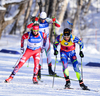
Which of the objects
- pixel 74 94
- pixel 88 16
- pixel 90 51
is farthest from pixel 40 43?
pixel 88 16

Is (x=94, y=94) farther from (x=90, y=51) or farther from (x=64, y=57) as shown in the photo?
(x=90, y=51)

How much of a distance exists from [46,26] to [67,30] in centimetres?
206

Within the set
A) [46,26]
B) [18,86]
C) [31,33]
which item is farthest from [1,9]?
[18,86]

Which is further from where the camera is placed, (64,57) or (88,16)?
(88,16)

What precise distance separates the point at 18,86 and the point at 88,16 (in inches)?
1314

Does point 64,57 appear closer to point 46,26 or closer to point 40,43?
point 40,43

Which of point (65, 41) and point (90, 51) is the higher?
point (65, 41)

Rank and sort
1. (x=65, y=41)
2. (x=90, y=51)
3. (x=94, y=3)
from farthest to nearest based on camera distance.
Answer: (x=94, y=3)
(x=90, y=51)
(x=65, y=41)

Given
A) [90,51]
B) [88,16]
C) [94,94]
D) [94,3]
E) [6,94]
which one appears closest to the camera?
[6,94]

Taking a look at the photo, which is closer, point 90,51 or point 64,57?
point 64,57

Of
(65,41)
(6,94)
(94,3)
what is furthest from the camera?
(94,3)

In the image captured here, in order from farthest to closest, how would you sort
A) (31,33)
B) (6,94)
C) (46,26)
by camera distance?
1. (46,26)
2. (31,33)
3. (6,94)

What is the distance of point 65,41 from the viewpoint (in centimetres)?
699

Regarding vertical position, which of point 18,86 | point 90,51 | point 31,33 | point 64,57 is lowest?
point 90,51
